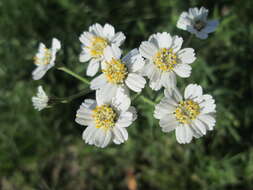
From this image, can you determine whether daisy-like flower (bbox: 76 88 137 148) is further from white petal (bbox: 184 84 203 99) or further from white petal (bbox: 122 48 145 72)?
white petal (bbox: 184 84 203 99)

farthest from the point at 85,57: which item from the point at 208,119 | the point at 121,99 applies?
the point at 208,119

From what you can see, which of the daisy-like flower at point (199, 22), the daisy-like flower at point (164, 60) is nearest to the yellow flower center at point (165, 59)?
the daisy-like flower at point (164, 60)

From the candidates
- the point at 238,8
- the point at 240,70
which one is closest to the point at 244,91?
the point at 240,70

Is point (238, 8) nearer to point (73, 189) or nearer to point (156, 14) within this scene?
point (156, 14)

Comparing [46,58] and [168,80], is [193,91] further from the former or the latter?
[46,58]

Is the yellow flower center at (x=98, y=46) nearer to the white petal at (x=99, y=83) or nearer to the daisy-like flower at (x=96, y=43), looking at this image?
the daisy-like flower at (x=96, y=43)

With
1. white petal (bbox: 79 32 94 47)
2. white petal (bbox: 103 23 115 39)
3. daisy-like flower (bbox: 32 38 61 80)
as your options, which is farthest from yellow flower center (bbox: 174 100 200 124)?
daisy-like flower (bbox: 32 38 61 80)
